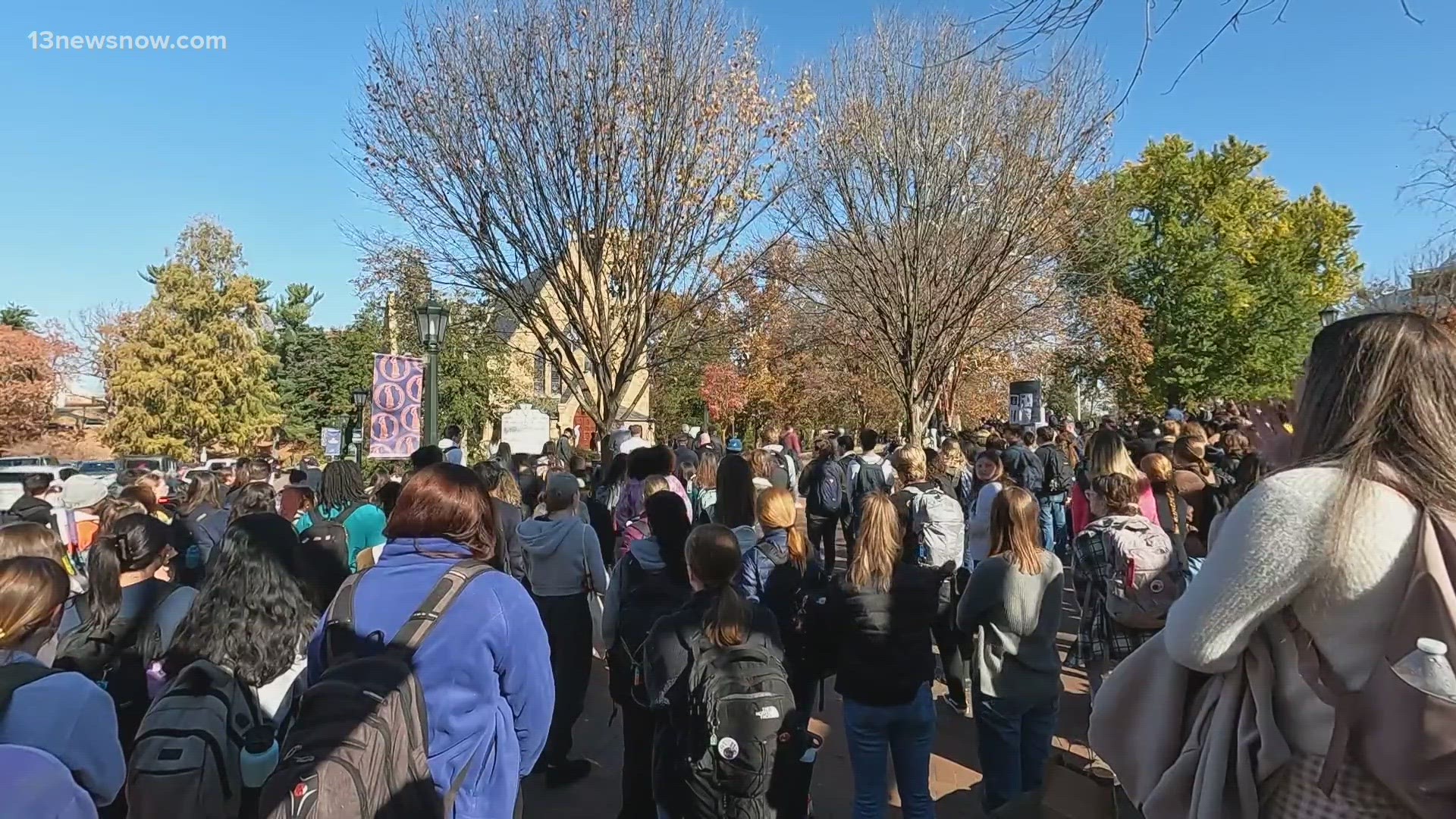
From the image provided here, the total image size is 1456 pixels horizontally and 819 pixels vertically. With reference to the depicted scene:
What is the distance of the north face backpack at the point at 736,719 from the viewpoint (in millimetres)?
2893

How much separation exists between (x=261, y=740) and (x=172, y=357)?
1689 inches

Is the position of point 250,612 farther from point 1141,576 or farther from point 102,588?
point 1141,576

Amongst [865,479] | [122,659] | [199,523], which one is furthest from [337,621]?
[865,479]

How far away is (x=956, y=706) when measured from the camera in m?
5.94

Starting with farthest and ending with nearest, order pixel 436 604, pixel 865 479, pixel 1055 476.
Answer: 1. pixel 1055 476
2. pixel 865 479
3. pixel 436 604

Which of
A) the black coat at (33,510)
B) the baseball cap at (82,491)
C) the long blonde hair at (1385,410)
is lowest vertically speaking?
the baseball cap at (82,491)

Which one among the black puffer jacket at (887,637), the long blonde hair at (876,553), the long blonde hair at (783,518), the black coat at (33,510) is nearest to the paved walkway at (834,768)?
the black puffer jacket at (887,637)

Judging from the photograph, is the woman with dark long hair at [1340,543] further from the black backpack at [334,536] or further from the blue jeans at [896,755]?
the black backpack at [334,536]

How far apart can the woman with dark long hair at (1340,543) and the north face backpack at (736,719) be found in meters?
1.76

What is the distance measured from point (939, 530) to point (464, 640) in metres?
4.46

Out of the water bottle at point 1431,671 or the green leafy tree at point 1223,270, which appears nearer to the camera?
the water bottle at point 1431,671

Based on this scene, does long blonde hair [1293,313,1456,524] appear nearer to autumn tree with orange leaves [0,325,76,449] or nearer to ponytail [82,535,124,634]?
ponytail [82,535,124,634]

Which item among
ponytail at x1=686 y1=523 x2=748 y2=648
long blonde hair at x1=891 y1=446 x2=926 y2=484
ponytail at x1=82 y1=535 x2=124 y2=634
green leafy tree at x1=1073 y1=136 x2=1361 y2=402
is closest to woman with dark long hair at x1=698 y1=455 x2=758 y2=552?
ponytail at x1=686 y1=523 x2=748 y2=648

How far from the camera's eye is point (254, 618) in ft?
8.72
